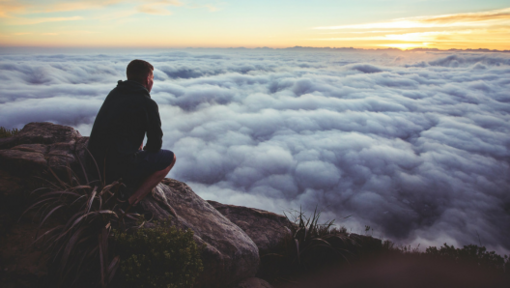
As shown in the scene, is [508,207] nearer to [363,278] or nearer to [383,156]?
[383,156]

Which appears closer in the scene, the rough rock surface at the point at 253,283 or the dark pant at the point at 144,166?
the dark pant at the point at 144,166

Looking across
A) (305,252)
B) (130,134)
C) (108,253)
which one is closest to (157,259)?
(108,253)

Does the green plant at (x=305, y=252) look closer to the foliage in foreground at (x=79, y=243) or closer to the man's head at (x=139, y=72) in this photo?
the foliage in foreground at (x=79, y=243)

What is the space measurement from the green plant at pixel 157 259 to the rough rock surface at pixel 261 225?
2.24 meters

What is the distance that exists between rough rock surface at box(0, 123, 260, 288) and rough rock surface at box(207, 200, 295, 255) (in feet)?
2.57

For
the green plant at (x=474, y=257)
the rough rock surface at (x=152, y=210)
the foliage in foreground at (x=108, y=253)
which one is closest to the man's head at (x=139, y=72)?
the rough rock surface at (x=152, y=210)

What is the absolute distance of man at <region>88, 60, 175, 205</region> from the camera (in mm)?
2617

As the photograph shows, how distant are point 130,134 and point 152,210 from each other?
1.10m

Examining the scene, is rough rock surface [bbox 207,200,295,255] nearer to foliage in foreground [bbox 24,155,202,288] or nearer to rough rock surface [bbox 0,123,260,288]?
rough rock surface [bbox 0,123,260,288]

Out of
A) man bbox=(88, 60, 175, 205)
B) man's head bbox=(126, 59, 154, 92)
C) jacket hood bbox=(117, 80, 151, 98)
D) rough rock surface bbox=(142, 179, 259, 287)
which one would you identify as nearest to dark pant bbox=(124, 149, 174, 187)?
man bbox=(88, 60, 175, 205)

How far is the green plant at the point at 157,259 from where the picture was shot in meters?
2.00

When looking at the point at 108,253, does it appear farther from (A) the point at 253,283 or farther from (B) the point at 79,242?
(A) the point at 253,283

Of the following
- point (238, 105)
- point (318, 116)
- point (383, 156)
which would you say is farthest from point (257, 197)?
point (238, 105)

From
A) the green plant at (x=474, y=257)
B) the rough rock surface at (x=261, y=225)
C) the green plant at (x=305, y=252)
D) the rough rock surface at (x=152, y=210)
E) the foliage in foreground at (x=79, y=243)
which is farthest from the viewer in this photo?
the green plant at (x=474, y=257)
